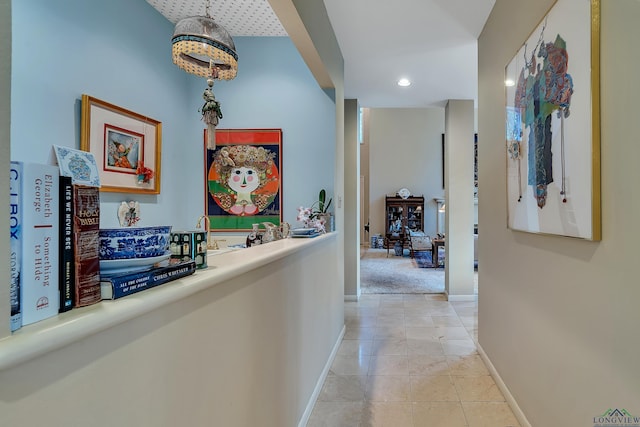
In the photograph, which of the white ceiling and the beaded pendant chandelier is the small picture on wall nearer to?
the beaded pendant chandelier

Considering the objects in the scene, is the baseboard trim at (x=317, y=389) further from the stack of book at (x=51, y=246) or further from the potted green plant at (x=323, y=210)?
the stack of book at (x=51, y=246)

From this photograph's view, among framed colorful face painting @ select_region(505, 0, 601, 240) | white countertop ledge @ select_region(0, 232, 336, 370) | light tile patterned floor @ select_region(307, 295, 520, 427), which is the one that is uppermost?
framed colorful face painting @ select_region(505, 0, 601, 240)

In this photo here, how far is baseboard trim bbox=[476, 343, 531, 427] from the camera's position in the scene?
1.77 meters

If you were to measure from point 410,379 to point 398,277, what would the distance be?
11.5ft

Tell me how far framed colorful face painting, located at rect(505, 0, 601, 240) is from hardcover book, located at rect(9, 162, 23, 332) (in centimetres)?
159

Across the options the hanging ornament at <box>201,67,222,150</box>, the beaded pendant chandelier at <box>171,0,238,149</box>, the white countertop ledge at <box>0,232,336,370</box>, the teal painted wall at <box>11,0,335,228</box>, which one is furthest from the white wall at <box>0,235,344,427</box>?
the teal painted wall at <box>11,0,335,228</box>

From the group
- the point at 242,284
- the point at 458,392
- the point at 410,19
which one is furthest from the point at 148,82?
the point at 458,392

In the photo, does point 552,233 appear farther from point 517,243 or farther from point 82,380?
point 82,380

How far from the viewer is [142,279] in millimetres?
673

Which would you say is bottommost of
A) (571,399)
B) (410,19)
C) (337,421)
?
(337,421)

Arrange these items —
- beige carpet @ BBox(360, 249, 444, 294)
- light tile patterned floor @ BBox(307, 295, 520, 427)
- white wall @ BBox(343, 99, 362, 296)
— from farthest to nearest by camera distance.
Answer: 1. beige carpet @ BBox(360, 249, 444, 294)
2. white wall @ BBox(343, 99, 362, 296)
3. light tile patterned floor @ BBox(307, 295, 520, 427)

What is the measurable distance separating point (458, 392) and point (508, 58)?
2274 millimetres

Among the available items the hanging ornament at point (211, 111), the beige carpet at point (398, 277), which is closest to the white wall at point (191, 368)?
the hanging ornament at point (211, 111)

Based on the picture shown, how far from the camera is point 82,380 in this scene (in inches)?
20.6
